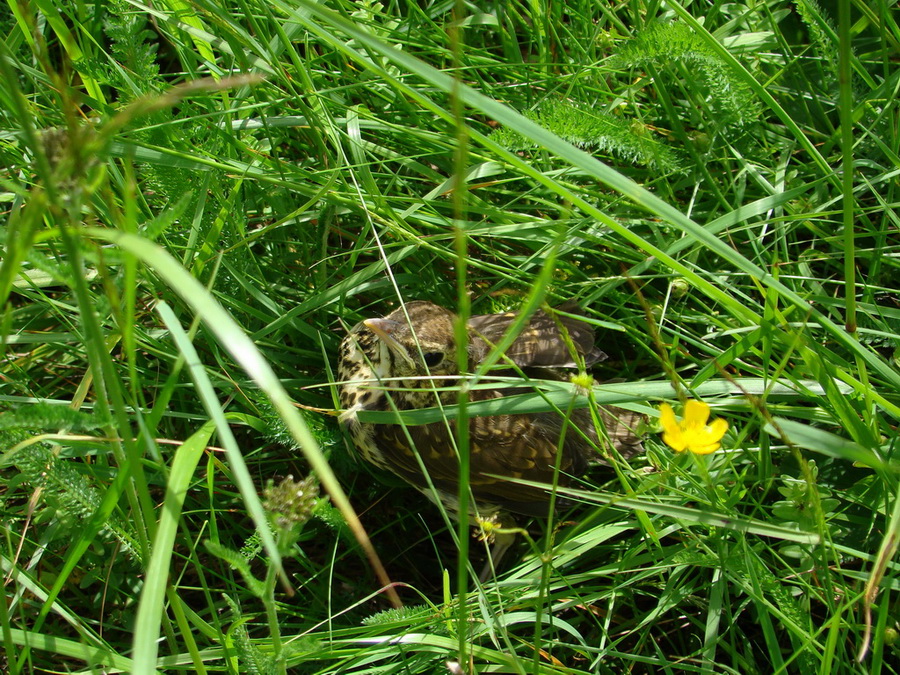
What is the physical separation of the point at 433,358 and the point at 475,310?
351 mm

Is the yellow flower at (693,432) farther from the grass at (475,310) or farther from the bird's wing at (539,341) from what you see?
the bird's wing at (539,341)

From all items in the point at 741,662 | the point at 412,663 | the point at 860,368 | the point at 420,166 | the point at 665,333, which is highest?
the point at 420,166

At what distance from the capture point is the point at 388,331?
2234mm

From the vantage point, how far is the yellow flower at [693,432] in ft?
3.67

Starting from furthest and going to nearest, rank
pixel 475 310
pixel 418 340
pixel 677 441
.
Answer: pixel 475 310 < pixel 418 340 < pixel 677 441

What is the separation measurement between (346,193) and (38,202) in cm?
135

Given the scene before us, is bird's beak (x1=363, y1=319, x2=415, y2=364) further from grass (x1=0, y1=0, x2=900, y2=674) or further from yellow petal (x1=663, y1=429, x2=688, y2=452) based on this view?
yellow petal (x1=663, y1=429, x2=688, y2=452)

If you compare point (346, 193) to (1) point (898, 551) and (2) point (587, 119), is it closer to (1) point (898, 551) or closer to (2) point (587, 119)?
(2) point (587, 119)

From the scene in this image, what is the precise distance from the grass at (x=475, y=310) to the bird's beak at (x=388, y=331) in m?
0.18

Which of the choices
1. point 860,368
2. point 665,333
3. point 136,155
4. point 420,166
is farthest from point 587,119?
point 136,155

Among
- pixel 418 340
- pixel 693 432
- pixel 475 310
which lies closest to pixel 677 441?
pixel 693 432

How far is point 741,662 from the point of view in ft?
6.42

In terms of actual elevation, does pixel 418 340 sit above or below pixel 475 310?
above

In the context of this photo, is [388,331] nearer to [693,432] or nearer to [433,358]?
[433,358]
